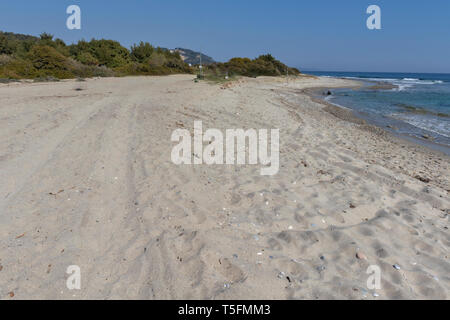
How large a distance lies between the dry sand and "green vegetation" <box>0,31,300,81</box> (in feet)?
62.6

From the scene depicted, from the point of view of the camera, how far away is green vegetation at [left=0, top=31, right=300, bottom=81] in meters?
21.6

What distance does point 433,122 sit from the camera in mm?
11211

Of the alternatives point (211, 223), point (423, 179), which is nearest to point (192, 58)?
point (423, 179)

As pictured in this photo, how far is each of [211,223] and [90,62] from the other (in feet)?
106

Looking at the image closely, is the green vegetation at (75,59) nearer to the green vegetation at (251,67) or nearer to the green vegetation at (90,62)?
the green vegetation at (90,62)

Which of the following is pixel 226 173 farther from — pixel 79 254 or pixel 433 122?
pixel 433 122

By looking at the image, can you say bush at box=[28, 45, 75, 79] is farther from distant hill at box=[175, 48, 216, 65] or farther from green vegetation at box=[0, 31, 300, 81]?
distant hill at box=[175, 48, 216, 65]

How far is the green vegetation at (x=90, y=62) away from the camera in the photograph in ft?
70.9

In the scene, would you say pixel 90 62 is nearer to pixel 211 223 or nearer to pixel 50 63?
pixel 50 63

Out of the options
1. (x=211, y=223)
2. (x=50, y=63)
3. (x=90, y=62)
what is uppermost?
(x=90, y=62)

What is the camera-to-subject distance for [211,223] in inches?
116

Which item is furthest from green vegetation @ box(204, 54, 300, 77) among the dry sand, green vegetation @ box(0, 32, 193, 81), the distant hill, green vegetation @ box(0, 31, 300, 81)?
the dry sand

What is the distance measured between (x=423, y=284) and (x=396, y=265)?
0.76 feet

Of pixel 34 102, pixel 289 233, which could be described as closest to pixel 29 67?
pixel 34 102
